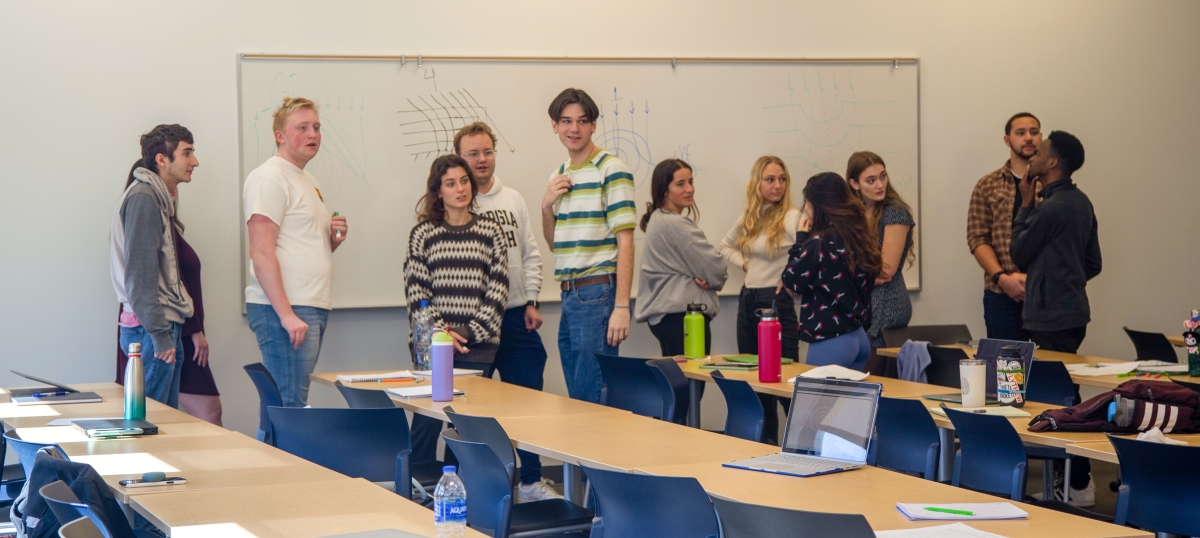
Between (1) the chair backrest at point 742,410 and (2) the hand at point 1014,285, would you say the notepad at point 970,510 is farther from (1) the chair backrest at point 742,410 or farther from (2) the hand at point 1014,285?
(2) the hand at point 1014,285

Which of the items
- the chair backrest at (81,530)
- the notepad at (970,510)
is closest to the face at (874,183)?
the notepad at (970,510)

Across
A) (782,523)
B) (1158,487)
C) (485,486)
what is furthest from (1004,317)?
(782,523)

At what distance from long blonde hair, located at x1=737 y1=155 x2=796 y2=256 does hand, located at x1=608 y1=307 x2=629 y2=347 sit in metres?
1.39

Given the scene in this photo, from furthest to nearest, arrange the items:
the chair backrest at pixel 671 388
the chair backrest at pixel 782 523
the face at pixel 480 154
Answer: the face at pixel 480 154 → the chair backrest at pixel 671 388 → the chair backrest at pixel 782 523

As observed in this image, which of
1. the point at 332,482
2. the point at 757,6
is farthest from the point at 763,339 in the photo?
the point at 757,6

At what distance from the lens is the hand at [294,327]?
4.30 m

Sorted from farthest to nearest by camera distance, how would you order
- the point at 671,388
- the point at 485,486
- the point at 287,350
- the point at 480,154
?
the point at 480,154, the point at 287,350, the point at 671,388, the point at 485,486

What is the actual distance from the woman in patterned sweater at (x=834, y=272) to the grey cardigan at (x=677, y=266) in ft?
2.83

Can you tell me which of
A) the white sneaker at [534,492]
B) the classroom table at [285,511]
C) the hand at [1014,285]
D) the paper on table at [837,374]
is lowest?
the white sneaker at [534,492]

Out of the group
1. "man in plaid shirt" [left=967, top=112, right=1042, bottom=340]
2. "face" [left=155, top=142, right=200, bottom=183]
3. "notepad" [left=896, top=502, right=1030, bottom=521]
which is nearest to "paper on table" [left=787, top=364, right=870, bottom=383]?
"notepad" [left=896, top=502, right=1030, bottom=521]

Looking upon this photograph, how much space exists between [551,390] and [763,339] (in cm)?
226

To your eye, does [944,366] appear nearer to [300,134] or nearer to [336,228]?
[336,228]

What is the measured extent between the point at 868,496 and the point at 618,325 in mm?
2411

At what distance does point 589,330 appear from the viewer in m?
4.59
